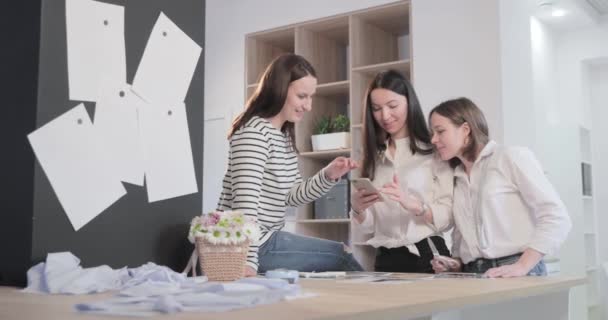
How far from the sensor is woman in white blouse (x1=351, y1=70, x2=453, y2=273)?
196 cm

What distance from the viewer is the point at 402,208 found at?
2029 millimetres

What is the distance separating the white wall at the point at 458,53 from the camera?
3449 millimetres

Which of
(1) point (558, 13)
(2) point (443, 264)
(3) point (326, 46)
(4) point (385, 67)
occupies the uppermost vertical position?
(1) point (558, 13)

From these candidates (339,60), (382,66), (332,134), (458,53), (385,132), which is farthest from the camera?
(339,60)

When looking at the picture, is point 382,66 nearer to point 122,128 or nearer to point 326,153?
point 326,153

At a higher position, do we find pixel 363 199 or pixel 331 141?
pixel 331 141

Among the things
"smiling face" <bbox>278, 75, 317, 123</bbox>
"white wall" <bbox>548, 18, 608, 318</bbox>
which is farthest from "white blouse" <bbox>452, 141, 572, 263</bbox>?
"white wall" <bbox>548, 18, 608, 318</bbox>

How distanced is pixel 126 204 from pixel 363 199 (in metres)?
0.83

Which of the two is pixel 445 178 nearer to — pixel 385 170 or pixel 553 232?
pixel 385 170

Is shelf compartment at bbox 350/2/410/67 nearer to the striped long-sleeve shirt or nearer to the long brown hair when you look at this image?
the long brown hair

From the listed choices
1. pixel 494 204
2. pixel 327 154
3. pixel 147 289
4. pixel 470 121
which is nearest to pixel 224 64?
pixel 327 154

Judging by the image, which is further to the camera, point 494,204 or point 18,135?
point 494,204

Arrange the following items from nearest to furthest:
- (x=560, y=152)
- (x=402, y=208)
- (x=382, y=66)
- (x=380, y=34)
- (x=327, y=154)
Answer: (x=402, y=208), (x=382, y=66), (x=327, y=154), (x=380, y=34), (x=560, y=152)

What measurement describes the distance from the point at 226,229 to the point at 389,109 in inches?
37.6
